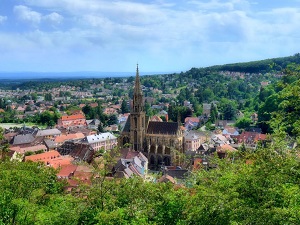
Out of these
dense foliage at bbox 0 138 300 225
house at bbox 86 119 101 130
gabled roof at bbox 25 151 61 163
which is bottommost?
house at bbox 86 119 101 130

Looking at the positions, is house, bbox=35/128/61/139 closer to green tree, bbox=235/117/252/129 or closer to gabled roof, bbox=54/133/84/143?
gabled roof, bbox=54/133/84/143

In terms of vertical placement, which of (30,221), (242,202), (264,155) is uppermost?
(264,155)

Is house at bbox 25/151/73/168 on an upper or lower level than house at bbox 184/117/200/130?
upper

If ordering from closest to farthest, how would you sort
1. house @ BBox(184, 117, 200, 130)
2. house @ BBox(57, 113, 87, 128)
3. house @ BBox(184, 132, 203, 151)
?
house @ BBox(184, 132, 203, 151)
house @ BBox(184, 117, 200, 130)
house @ BBox(57, 113, 87, 128)

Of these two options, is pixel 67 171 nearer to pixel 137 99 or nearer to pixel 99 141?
pixel 137 99

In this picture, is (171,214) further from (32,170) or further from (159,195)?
(32,170)

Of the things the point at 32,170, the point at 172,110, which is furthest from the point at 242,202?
the point at 172,110

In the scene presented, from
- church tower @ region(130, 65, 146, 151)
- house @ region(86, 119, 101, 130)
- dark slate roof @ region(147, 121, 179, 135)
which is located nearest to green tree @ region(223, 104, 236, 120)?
house @ region(86, 119, 101, 130)
